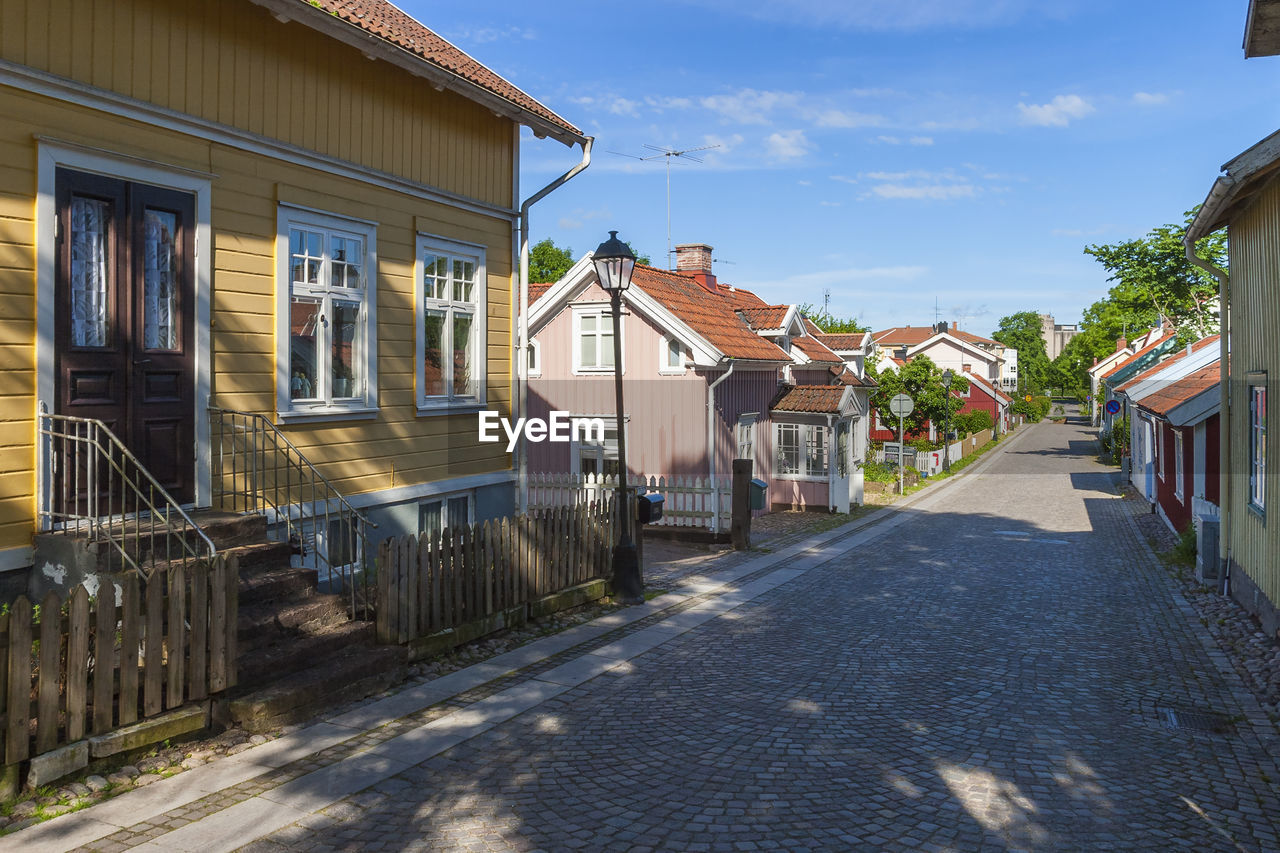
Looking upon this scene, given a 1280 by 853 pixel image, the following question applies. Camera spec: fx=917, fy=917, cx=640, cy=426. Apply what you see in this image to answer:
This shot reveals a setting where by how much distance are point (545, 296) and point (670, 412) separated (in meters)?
4.15

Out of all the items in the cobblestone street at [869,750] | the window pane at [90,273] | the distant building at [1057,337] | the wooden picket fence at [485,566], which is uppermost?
the distant building at [1057,337]

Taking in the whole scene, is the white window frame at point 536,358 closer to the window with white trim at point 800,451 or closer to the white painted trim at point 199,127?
the window with white trim at point 800,451

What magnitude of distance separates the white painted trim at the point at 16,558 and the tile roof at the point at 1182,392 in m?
15.5

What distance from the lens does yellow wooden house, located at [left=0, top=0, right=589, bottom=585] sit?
673 cm

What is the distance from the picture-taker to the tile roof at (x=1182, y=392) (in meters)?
15.7

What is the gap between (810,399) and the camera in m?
23.7

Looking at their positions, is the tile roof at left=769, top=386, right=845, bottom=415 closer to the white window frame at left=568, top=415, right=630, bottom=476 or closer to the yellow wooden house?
the white window frame at left=568, top=415, right=630, bottom=476

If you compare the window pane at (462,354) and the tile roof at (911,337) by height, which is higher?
the tile roof at (911,337)

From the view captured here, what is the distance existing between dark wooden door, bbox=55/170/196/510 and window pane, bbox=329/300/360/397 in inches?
70.5

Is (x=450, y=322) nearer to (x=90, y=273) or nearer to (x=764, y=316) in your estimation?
(x=90, y=273)

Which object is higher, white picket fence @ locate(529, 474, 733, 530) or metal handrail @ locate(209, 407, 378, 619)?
metal handrail @ locate(209, 407, 378, 619)


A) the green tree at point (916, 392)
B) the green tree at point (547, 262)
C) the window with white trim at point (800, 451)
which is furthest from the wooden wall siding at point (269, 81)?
the green tree at point (547, 262)

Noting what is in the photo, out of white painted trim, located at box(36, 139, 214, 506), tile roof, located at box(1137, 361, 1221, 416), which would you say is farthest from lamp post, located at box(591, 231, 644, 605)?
tile roof, located at box(1137, 361, 1221, 416)

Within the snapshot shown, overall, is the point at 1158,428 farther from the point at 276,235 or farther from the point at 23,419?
the point at 23,419
